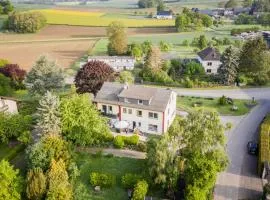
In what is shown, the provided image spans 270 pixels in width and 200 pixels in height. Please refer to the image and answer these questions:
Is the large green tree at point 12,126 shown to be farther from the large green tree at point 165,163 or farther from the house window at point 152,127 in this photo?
the large green tree at point 165,163

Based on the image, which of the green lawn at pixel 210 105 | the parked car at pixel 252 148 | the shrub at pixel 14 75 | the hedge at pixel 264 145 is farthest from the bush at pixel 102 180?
the shrub at pixel 14 75

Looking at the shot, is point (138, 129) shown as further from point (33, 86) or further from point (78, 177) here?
point (33, 86)

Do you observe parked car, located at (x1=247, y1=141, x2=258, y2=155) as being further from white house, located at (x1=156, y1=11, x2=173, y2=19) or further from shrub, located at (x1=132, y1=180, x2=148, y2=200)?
white house, located at (x1=156, y1=11, x2=173, y2=19)

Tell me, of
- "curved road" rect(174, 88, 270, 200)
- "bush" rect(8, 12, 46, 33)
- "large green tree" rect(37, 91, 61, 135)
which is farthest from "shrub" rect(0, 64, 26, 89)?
"bush" rect(8, 12, 46, 33)

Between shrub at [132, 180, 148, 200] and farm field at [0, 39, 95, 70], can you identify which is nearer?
shrub at [132, 180, 148, 200]

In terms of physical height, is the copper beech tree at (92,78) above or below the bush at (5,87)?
above

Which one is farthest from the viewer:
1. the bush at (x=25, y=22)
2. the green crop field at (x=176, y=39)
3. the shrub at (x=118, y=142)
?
the bush at (x=25, y=22)

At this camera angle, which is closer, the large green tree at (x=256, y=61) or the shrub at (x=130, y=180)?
the shrub at (x=130, y=180)

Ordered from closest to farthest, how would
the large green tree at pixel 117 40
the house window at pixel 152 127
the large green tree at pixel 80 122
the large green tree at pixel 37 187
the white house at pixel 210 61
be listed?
the large green tree at pixel 37 187 → the large green tree at pixel 80 122 → the house window at pixel 152 127 → the white house at pixel 210 61 → the large green tree at pixel 117 40
